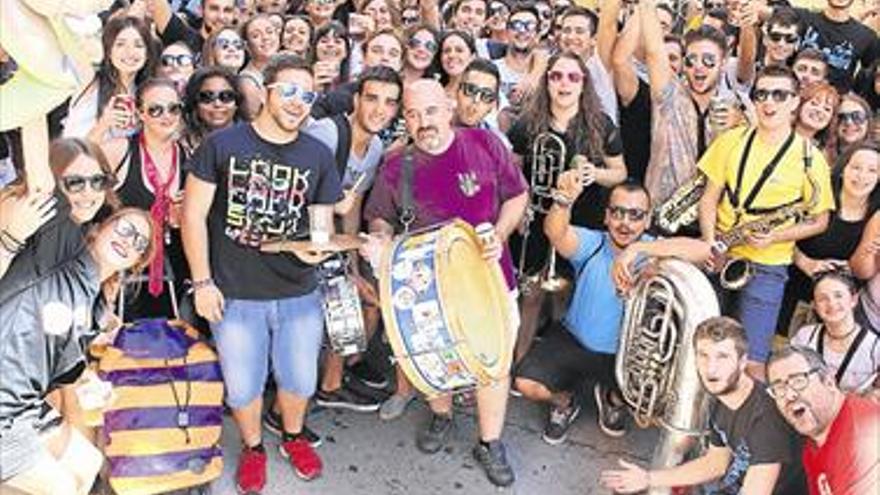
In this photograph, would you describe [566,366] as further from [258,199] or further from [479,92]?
[258,199]

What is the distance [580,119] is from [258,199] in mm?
1721

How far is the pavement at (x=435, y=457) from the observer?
5.00m

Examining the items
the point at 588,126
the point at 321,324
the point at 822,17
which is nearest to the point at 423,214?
the point at 321,324

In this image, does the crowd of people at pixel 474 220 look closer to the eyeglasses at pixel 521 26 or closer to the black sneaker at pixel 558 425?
the black sneaker at pixel 558 425

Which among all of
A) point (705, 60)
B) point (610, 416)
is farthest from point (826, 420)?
point (705, 60)

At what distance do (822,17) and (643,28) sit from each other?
173 centimetres

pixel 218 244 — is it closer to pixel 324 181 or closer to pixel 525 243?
pixel 324 181

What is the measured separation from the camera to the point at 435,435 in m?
→ 5.29

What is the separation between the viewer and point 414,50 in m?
6.13

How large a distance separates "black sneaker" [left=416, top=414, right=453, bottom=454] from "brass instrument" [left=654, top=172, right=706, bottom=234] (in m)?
1.47

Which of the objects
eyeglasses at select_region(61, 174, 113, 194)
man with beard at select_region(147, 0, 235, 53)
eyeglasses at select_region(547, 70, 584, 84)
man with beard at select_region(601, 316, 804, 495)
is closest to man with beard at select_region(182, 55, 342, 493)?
eyeglasses at select_region(61, 174, 113, 194)

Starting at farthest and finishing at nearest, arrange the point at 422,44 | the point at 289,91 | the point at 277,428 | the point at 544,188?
the point at 422,44 → the point at 544,188 → the point at 277,428 → the point at 289,91

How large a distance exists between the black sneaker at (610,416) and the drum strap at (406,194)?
1.44m

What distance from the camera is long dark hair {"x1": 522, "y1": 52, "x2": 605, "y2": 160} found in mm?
5344
